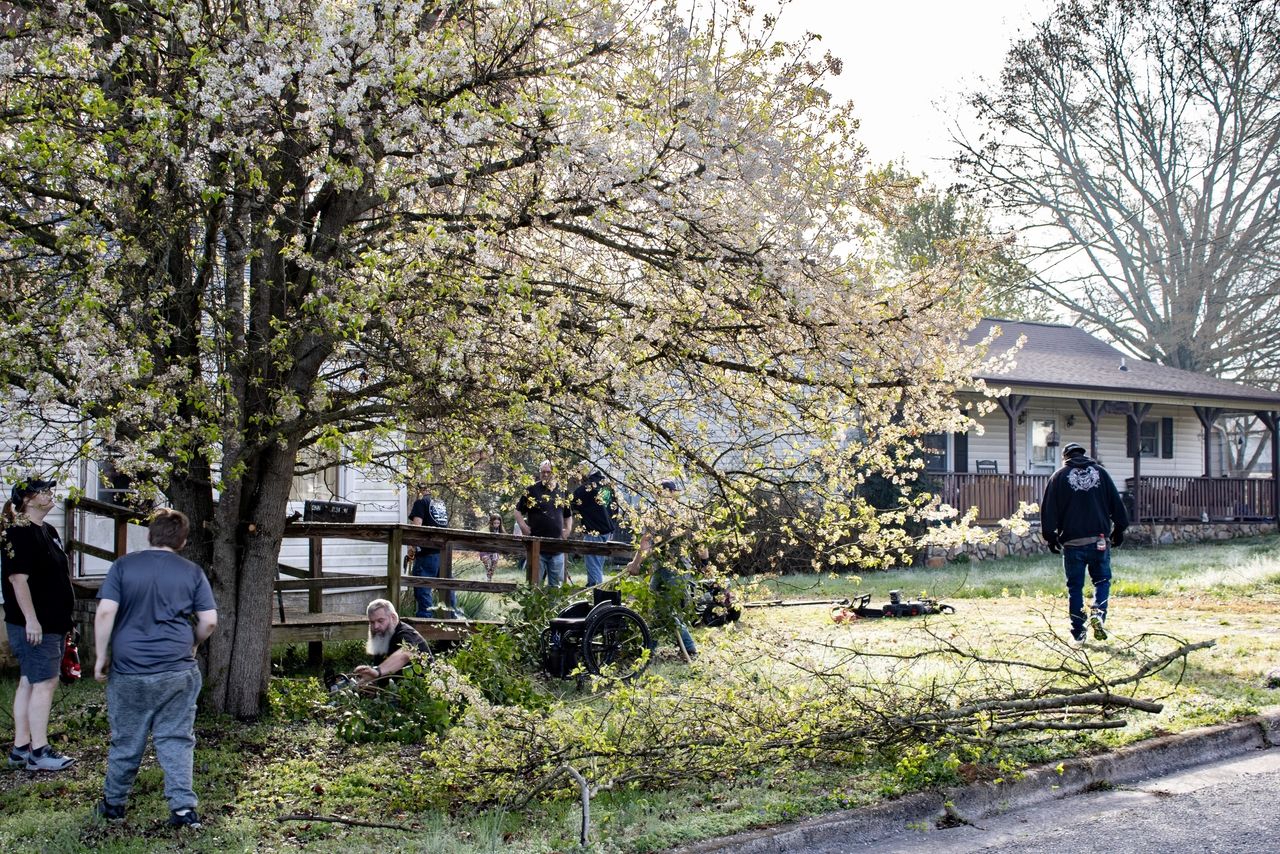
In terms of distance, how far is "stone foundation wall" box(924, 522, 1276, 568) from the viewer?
23.5m

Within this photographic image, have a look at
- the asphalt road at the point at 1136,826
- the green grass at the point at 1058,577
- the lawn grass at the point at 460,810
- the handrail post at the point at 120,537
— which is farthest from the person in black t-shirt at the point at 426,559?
the asphalt road at the point at 1136,826

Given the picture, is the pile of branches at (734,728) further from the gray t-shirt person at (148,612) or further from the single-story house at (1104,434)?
the single-story house at (1104,434)

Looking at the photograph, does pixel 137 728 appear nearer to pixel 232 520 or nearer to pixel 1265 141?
pixel 232 520

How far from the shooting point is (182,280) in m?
7.71

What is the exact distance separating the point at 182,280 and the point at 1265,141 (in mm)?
33134

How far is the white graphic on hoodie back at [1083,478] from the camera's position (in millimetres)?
10797

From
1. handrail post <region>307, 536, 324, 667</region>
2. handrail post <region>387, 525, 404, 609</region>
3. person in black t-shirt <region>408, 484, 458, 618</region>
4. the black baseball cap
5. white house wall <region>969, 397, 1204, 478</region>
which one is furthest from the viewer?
white house wall <region>969, 397, 1204, 478</region>

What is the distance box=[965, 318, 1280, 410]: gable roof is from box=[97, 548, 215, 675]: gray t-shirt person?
2147cm

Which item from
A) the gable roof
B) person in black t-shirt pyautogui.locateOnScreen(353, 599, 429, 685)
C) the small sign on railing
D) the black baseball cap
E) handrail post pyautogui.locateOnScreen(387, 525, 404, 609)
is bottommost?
person in black t-shirt pyautogui.locateOnScreen(353, 599, 429, 685)

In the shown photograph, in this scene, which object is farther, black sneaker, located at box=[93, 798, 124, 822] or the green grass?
the green grass

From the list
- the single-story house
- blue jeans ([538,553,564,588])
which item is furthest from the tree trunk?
the single-story house

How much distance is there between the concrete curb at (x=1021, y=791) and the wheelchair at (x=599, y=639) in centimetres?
395

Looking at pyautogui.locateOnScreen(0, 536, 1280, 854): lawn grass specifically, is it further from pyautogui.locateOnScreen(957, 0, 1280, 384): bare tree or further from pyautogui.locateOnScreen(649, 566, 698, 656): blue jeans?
pyautogui.locateOnScreen(957, 0, 1280, 384): bare tree

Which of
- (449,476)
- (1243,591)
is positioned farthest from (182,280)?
(1243,591)
